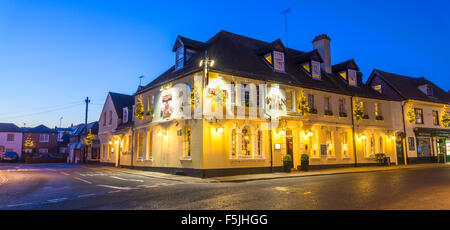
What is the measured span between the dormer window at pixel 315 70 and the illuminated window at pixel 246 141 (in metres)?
9.51

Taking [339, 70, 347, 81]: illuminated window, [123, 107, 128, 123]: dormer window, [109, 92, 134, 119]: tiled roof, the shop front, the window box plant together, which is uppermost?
[339, 70, 347, 81]: illuminated window

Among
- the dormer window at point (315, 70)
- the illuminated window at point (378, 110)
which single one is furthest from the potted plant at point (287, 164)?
the illuminated window at point (378, 110)

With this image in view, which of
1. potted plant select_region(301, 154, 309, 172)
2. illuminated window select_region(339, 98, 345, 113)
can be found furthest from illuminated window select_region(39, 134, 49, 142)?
illuminated window select_region(339, 98, 345, 113)

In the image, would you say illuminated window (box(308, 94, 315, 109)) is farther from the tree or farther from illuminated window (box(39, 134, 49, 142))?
illuminated window (box(39, 134, 49, 142))

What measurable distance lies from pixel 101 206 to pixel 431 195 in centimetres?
1024

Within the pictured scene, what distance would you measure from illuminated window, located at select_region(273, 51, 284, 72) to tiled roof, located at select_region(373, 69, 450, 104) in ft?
52.4

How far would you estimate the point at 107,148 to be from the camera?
3331cm

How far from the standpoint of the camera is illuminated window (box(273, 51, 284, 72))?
23.2 metres

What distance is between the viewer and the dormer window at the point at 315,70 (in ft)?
84.2

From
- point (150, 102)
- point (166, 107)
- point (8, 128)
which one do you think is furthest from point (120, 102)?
point (8, 128)
